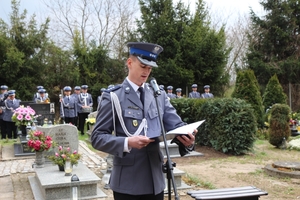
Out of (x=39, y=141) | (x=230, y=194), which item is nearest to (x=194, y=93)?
(x=39, y=141)

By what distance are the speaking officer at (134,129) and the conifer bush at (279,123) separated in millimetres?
9695

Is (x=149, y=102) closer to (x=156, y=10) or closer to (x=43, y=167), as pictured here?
(x=43, y=167)

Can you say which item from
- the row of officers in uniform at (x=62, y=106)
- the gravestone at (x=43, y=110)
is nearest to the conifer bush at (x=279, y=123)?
the row of officers in uniform at (x=62, y=106)

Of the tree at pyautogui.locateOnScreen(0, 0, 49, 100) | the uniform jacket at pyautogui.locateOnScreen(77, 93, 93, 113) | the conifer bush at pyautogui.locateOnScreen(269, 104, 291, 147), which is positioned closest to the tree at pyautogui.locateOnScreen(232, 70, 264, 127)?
the conifer bush at pyautogui.locateOnScreen(269, 104, 291, 147)

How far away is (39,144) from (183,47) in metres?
16.1

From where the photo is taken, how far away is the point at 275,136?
1177 cm

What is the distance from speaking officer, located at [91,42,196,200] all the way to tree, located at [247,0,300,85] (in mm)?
22098

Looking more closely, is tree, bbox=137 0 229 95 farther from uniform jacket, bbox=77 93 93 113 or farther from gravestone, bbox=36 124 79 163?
gravestone, bbox=36 124 79 163

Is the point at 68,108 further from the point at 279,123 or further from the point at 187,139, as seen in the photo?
the point at 187,139

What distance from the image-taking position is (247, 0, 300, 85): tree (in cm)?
2358

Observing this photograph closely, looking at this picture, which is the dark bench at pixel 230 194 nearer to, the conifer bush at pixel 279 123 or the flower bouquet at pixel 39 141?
the flower bouquet at pixel 39 141

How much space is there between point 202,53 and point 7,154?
14508 mm

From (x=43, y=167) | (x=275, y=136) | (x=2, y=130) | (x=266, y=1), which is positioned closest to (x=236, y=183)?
(x=43, y=167)

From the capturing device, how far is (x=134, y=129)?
2732mm
